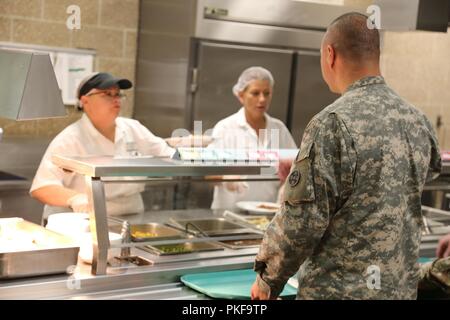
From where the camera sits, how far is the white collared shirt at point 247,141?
4.07 m

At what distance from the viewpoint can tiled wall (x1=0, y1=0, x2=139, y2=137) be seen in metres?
4.28

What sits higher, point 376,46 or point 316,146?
point 376,46

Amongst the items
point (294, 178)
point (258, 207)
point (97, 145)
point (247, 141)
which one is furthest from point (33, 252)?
point (247, 141)

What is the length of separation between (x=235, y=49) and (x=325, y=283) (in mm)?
2548

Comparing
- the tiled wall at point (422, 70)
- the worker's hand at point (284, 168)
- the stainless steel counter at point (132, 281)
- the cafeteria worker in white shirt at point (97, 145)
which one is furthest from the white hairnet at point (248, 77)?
the stainless steel counter at point (132, 281)

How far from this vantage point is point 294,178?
2090 millimetres

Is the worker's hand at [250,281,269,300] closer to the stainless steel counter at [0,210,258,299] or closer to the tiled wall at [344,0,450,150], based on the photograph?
the stainless steel counter at [0,210,258,299]

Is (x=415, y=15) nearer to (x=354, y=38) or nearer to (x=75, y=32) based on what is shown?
(x=354, y=38)

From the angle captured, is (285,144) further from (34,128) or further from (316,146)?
(316,146)

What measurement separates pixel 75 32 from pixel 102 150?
125cm

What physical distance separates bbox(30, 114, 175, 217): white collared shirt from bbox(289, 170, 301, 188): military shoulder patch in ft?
4.08

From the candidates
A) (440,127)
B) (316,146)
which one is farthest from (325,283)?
(440,127)

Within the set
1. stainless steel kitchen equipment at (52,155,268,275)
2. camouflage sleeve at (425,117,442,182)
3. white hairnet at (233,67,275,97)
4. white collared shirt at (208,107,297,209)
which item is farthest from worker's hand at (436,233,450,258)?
white hairnet at (233,67,275,97)

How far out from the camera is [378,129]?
83.4 inches
